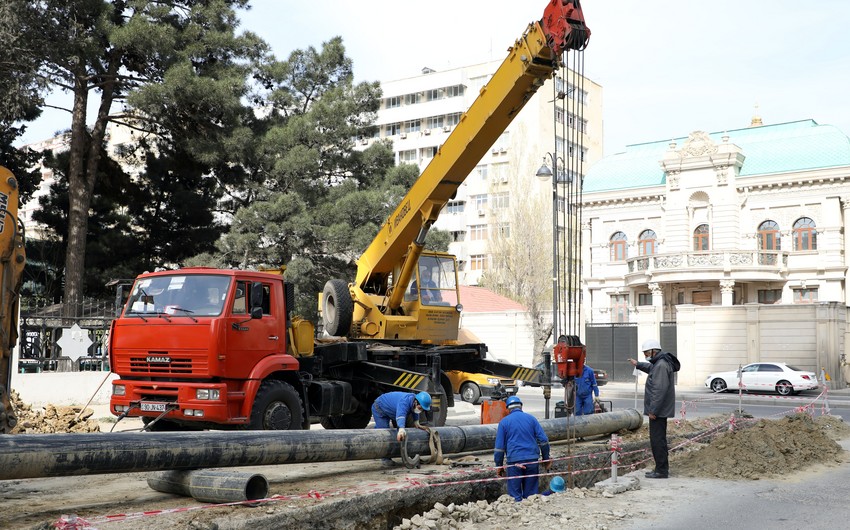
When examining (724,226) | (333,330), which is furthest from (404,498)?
(724,226)

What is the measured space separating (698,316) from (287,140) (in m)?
20.1

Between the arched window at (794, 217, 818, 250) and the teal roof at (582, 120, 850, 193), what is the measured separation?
2849 mm

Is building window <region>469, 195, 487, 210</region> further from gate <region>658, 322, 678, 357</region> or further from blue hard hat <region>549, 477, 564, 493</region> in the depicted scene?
blue hard hat <region>549, 477, 564, 493</region>

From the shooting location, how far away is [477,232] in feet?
228

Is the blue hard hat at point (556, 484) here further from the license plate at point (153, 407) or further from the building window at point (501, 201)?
the building window at point (501, 201)

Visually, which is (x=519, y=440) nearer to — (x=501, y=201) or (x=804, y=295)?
(x=804, y=295)

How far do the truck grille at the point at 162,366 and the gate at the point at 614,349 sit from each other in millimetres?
31732

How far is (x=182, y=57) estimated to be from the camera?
2492 cm

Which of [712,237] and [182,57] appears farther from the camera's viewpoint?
[712,237]

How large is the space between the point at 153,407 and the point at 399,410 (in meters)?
3.36

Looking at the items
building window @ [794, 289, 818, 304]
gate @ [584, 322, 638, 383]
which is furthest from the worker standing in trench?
building window @ [794, 289, 818, 304]

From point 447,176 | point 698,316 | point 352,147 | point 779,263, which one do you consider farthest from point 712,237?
point 447,176

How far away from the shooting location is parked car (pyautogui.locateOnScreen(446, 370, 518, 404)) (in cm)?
1647

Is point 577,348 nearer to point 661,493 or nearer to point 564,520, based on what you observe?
point 661,493
